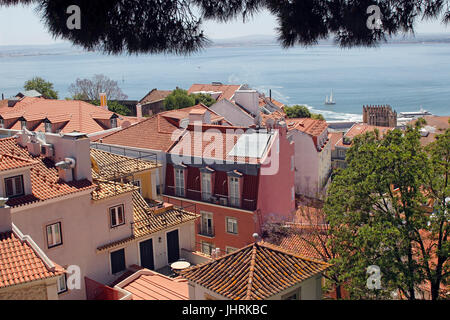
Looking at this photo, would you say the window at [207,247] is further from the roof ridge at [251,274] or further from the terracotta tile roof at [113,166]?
the roof ridge at [251,274]

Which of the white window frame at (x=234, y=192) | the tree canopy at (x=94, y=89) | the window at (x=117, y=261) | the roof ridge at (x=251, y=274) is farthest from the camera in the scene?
the tree canopy at (x=94, y=89)

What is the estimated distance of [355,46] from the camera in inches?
286

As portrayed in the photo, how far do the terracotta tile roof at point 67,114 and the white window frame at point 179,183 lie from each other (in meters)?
8.03

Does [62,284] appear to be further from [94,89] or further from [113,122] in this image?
[94,89]

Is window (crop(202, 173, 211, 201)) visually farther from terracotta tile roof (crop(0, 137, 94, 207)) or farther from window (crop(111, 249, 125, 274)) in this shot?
terracotta tile roof (crop(0, 137, 94, 207))

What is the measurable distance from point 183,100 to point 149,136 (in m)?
25.4

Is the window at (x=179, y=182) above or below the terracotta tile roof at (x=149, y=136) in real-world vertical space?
below

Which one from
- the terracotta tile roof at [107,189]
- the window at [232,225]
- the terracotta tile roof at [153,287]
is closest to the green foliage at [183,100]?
the window at [232,225]

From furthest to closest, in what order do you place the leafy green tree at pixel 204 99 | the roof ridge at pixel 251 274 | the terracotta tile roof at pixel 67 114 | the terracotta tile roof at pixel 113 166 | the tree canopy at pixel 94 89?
the tree canopy at pixel 94 89, the leafy green tree at pixel 204 99, the terracotta tile roof at pixel 67 114, the terracotta tile roof at pixel 113 166, the roof ridge at pixel 251 274

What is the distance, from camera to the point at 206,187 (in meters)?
22.1

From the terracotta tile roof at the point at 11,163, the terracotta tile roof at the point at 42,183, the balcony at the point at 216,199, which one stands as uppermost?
the terracotta tile roof at the point at 11,163

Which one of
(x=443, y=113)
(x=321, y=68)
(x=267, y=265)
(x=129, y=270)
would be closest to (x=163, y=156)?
(x=129, y=270)

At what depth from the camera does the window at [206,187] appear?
2200 centimetres
